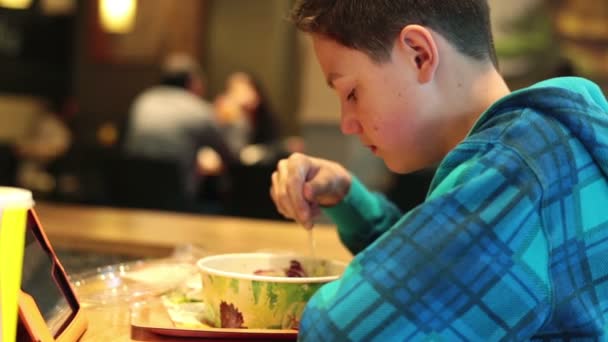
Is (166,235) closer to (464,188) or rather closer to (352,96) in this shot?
(352,96)

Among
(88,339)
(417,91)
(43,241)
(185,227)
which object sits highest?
(417,91)

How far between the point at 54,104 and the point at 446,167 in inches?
276

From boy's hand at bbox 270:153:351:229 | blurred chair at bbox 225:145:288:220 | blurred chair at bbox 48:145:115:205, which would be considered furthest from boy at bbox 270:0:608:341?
blurred chair at bbox 48:145:115:205

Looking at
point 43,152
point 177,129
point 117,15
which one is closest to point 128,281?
point 177,129

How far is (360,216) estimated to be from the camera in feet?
4.02

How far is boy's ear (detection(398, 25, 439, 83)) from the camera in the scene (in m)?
0.83

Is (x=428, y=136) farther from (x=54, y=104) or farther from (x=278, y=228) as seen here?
(x=54, y=104)

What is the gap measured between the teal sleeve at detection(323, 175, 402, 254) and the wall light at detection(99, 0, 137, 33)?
5703mm

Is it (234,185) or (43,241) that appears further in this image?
(234,185)

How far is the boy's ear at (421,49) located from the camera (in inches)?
32.9

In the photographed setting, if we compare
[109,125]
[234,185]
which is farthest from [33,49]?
[234,185]

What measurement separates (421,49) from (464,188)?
0.71 feet

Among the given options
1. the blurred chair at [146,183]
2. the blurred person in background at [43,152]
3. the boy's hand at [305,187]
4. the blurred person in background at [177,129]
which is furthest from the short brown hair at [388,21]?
the blurred person in background at [43,152]

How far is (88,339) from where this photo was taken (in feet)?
2.70
